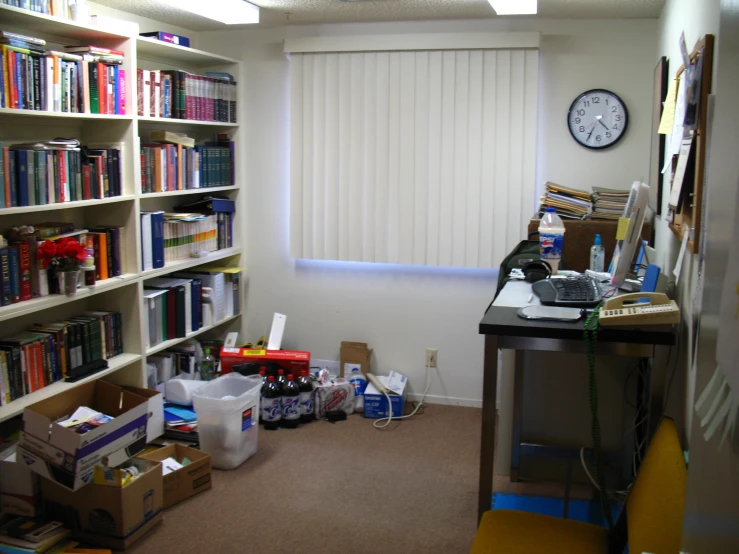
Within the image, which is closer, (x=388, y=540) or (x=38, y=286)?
(x=388, y=540)

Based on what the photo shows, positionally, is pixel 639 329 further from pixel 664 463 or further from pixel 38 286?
pixel 38 286

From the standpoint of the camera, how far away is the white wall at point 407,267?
3.87m

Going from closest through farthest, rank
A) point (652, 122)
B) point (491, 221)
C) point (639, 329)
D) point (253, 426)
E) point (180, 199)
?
point (639, 329) → point (253, 426) → point (652, 122) → point (491, 221) → point (180, 199)

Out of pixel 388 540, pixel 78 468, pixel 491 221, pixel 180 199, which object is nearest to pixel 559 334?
pixel 388 540

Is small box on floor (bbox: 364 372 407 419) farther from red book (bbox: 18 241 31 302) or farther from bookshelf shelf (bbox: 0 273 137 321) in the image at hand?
red book (bbox: 18 241 31 302)

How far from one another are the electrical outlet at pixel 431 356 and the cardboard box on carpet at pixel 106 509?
1.99 meters

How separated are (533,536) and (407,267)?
2657 mm

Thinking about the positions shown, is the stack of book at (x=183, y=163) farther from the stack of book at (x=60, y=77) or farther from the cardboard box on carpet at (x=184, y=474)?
the cardboard box on carpet at (x=184, y=474)

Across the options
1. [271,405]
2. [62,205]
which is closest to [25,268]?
[62,205]

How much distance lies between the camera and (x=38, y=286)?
2971 millimetres

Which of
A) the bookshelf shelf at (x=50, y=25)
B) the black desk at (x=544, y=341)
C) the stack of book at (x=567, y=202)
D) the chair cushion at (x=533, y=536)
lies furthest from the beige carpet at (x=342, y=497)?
the bookshelf shelf at (x=50, y=25)

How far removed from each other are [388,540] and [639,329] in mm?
1340

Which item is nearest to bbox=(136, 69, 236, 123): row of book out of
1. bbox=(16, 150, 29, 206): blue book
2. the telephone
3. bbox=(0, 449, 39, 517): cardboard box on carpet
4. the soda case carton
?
bbox=(16, 150, 29, 206): blue book

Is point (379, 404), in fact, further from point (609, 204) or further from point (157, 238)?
point (609, 204)
